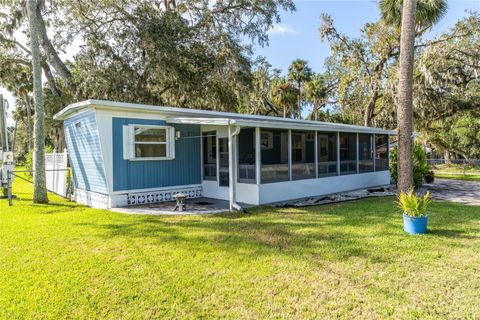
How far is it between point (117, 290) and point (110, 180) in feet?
17.1

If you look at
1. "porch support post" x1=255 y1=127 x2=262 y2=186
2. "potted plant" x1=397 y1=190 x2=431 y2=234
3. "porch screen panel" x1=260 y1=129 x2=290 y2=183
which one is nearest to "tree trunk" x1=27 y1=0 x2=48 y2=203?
"porch support post" x1=255 y1=127 x2=262 y2=186

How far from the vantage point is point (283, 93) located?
25297 mm

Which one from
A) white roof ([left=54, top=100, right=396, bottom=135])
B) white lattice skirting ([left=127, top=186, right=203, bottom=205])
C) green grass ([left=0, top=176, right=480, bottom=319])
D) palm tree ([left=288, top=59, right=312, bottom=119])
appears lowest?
green grass ([left=0, top=176, right=480, bottom=319])

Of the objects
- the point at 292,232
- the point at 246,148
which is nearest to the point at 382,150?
the point at 246,148

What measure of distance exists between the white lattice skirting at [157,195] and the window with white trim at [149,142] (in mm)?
1026

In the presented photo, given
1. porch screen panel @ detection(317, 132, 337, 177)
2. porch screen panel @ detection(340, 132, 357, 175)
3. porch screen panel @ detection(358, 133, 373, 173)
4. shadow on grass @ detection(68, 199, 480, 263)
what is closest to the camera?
shadow on grass @ detection(68, 199, 480, 263)

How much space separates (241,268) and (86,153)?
278 inches

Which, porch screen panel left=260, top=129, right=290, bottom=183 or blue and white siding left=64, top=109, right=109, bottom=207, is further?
porch screen panel left=260, top=129, right=290, bottom=183

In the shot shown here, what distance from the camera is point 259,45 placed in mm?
17781

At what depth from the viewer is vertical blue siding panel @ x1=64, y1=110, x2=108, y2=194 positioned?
8484 mm

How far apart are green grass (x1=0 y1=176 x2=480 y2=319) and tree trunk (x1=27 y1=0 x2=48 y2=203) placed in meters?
3.22

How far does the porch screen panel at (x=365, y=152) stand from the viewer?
1288 cm

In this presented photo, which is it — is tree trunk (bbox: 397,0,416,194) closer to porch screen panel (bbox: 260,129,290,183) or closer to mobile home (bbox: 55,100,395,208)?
mobile home (bbox: 55,100,395,208)

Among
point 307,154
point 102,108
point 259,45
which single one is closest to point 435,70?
point 259,45
